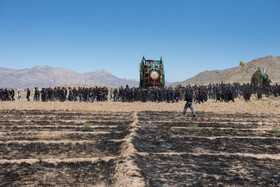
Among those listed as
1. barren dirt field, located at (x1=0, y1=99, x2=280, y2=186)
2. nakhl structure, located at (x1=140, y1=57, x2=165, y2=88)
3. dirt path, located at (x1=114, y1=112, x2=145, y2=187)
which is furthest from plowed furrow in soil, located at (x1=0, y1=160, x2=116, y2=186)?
nakhl structure, located at (x1=140, y1=57, x2=165, y2=88)

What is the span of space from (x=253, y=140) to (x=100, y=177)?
213 inches

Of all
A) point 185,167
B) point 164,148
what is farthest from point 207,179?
point 164,148

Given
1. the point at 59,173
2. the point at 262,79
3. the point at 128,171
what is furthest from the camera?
the point at 262,79

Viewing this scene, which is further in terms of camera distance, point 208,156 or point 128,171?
point 208,156

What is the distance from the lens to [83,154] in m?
6.65

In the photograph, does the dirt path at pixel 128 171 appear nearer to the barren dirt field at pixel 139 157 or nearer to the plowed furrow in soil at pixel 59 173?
the barren dirt field at pixel 139 157

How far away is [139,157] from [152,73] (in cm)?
1965

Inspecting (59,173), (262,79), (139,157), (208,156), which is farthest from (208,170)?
(262,79)

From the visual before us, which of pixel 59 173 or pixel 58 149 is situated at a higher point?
pixel 58 149

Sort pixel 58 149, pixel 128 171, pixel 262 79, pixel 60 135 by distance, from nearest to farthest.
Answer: pixel 128 171 → pixel 58 149 → pixel 60 135 → pixel 262 79

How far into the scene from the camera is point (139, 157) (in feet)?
20.5

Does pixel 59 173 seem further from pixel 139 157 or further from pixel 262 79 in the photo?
pixel 262 79

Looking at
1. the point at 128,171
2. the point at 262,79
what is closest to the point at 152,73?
the point at 262,79

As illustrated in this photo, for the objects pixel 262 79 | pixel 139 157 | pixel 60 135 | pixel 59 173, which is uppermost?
pixel 262 79
